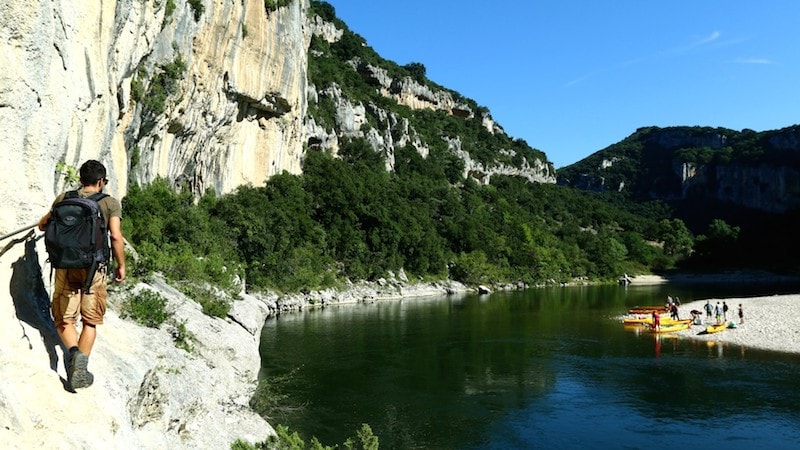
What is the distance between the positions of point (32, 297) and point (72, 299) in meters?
0.88

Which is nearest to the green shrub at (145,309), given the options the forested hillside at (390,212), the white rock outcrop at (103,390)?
the white rock outcrop at (103,390)

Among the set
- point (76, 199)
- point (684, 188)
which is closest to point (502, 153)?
point (684, 188)

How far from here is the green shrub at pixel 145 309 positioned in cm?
975

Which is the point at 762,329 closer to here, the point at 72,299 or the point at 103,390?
the point at 103,390

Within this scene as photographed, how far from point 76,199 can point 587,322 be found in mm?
36790

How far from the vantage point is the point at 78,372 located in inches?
197

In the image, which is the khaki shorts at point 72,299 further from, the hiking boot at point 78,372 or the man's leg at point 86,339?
the hiking boot at point 78,372

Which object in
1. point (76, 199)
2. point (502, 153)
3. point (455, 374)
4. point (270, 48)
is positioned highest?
point (502, 153)

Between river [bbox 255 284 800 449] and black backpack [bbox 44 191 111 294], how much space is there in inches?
415

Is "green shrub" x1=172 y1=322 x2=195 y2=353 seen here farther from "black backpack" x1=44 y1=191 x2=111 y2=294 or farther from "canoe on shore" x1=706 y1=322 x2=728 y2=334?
"canoe on shore" x1=706 y1=322 x2=728 y2=334

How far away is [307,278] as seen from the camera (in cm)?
4697

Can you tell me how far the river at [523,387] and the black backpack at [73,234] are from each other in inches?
415

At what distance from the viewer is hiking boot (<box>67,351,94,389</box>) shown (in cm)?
497

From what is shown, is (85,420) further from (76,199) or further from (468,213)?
(468,213)
